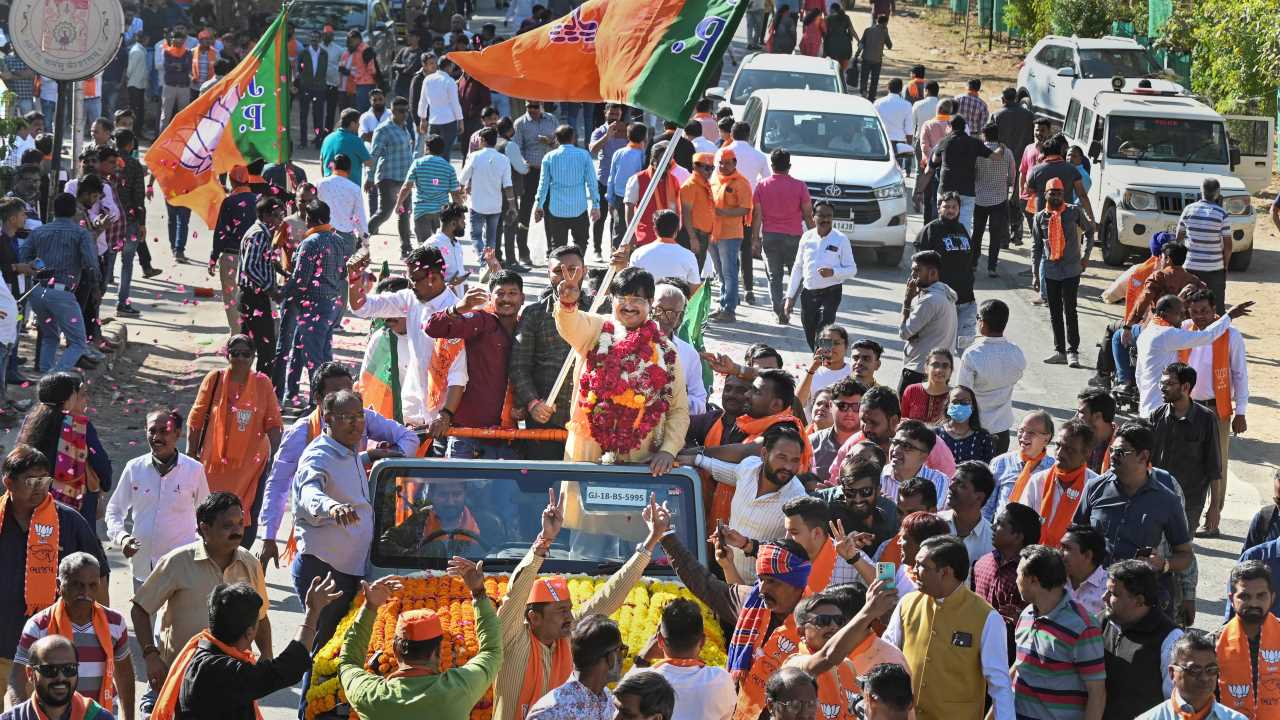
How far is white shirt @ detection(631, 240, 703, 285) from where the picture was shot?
47.0ft

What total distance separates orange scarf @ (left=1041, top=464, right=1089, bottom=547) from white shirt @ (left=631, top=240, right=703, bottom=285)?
5609mm

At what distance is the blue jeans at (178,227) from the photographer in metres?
20.9

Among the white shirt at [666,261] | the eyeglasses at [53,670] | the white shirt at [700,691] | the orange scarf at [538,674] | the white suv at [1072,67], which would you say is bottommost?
the orange scarf at [538,674]

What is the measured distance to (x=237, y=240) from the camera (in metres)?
15.9

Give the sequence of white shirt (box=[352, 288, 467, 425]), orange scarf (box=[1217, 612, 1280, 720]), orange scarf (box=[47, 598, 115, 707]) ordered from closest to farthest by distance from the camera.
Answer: orange scarf (box=[47, 598, 115, 707]) < orange scarf (box=[1217, 612, 1280, 720]) < white shirt (box=[352, 288, 467, 425])

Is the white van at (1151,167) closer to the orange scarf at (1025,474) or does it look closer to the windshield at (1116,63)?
the windshield at (1116,63)

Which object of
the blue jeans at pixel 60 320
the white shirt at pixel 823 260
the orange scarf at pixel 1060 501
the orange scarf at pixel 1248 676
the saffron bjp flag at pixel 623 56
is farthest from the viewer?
the white shirt at pixel 823 260

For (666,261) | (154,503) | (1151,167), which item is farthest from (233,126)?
(1151,167)

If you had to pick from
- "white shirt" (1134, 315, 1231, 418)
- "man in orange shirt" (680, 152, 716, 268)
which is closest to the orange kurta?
"white shirt" (1134, 315, 1231, 418)

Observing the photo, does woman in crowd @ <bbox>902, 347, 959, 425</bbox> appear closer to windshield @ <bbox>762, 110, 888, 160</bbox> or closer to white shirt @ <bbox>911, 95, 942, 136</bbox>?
windshield @ <bbox>762, 110, 888, 160</bbox>

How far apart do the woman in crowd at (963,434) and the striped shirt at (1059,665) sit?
319 centimetres

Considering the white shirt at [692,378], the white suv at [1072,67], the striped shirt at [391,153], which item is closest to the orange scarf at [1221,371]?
the white shirt at [692,378]

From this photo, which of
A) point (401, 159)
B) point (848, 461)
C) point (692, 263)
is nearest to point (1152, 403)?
point (692, 263)

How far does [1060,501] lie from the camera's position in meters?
9.09
